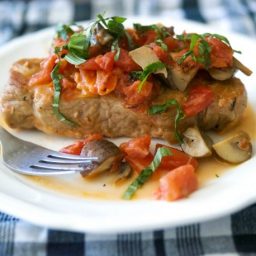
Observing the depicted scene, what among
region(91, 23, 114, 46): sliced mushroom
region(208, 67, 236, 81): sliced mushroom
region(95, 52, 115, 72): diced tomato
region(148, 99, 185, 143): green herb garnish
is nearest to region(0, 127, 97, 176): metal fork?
region(148, 99, 185, 143): green herb garnish

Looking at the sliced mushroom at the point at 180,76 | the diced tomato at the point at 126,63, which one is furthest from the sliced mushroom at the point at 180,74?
the diced tomato at the point at 126,63

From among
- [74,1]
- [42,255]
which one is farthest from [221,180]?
[74,1]

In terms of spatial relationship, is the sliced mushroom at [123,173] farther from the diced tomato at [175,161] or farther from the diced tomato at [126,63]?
the diced tomato at [126,63]

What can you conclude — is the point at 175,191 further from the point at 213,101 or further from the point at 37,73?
the point at 37,73

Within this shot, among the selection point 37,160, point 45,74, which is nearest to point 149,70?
point 45,74

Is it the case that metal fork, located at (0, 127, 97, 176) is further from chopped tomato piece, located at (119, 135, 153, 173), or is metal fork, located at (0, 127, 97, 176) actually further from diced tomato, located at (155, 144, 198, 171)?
diced tomato, located at (155, 144, 198, 171)

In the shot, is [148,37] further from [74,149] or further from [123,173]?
[123,173]
